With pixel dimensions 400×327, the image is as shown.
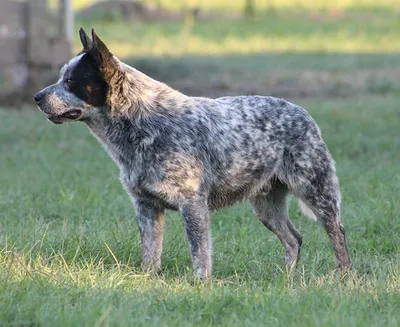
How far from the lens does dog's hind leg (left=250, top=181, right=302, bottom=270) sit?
26.7 feet

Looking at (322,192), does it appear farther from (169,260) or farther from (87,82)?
(87,82)

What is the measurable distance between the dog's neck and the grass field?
1153mm

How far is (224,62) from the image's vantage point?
23172 mm

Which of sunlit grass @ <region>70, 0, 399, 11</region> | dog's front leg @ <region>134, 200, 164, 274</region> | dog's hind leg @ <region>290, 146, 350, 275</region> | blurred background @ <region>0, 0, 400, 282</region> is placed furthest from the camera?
sunlit grass @ <region>70, 0, 399, 11</region>

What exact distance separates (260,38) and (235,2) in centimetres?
1139

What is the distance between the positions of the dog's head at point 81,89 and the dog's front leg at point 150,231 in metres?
0.85

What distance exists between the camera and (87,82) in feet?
23.7

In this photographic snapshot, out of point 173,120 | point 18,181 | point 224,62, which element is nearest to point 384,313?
point 173,120

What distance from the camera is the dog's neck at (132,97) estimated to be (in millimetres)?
7266

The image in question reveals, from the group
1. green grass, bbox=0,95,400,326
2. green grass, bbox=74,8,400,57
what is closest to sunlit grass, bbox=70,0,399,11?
green grass, bbox=74,8,400,57

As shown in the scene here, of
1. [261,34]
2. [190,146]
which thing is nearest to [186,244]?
[190,146]

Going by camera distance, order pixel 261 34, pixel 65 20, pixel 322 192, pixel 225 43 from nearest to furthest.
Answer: pixel 322 192, pixel 65 20, pixel 225 43, pixel 261 34

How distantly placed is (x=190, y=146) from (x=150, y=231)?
0.78 metres

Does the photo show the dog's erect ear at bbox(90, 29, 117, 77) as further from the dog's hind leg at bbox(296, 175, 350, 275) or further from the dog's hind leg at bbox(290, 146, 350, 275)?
the dog's hind leg at bbox(296, 175, 350, 275)
